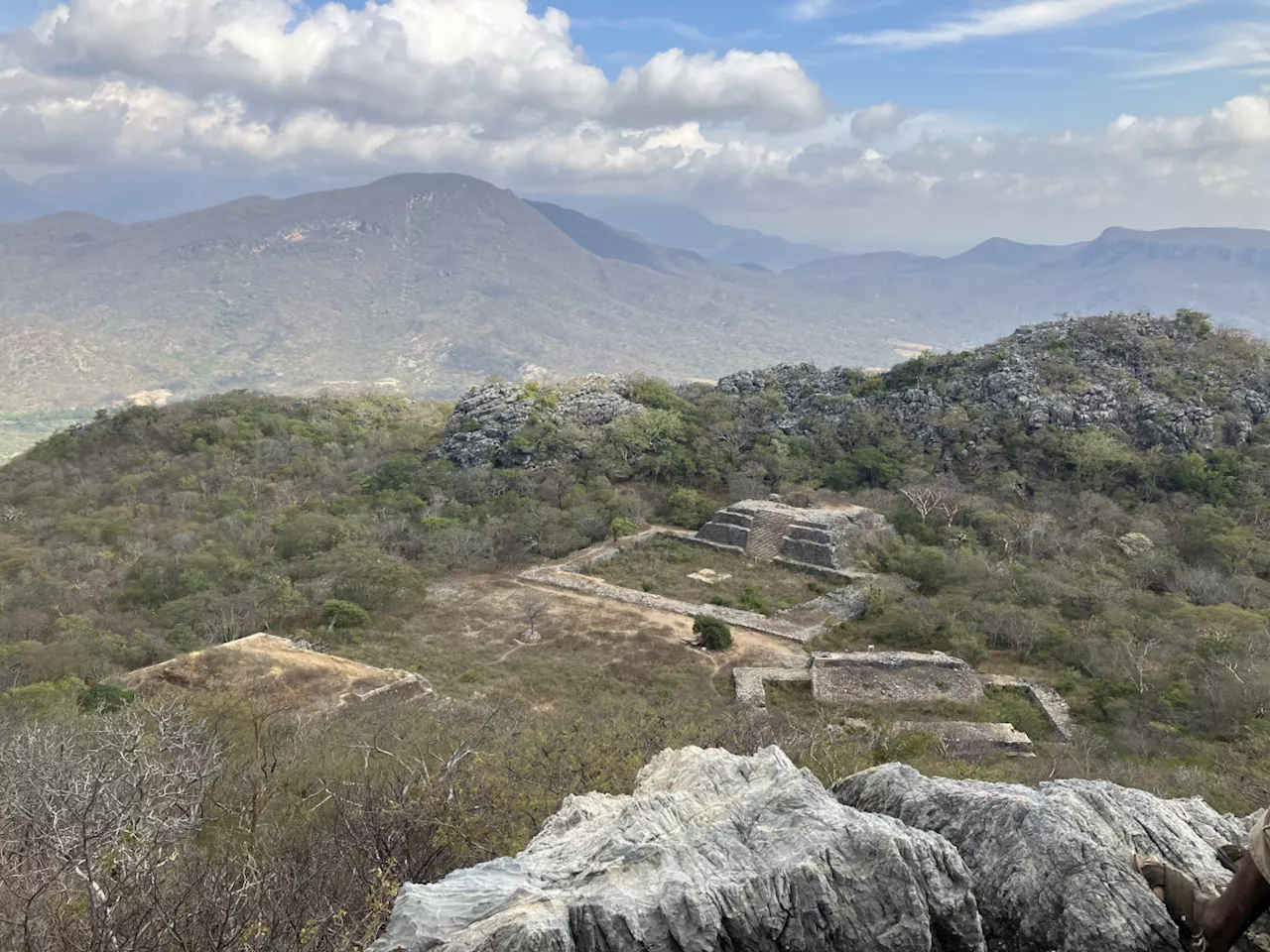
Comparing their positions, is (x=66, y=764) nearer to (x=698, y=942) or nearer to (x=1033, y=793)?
(x=698, y=942)

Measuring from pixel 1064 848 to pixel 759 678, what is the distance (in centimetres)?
1513

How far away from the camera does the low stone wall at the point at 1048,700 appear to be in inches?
702

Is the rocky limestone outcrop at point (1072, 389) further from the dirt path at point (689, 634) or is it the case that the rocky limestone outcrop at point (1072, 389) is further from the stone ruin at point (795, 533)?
the dirt path at point (689, 634)

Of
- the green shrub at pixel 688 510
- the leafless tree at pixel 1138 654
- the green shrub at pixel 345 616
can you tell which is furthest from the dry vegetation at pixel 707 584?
the leafless tree at pixel 1138 654

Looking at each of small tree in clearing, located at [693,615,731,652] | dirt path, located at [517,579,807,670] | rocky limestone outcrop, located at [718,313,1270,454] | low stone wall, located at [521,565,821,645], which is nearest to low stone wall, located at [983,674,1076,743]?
dirt path, located at [517,579,807,670]

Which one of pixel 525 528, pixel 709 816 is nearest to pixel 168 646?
pixel 525 528

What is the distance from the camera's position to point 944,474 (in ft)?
122

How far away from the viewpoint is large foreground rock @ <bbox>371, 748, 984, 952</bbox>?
432cm

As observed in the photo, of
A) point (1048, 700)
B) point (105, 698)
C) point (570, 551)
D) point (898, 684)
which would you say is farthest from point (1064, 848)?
point (570, 551)

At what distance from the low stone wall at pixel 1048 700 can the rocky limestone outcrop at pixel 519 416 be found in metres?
23.6

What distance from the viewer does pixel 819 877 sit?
4.62 meters

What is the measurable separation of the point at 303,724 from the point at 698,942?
1233 centimetres

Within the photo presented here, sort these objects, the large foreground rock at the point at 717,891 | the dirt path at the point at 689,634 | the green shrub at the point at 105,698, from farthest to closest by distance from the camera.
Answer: the dirt path at the point at 689,634 < the green shrub at the point at 105,698 < the large foreground rock at the point at 717,891

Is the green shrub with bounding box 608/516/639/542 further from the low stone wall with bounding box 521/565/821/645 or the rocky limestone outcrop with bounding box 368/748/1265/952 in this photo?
the rocky limestone outcrop with bounding box 368/748/1265/952
